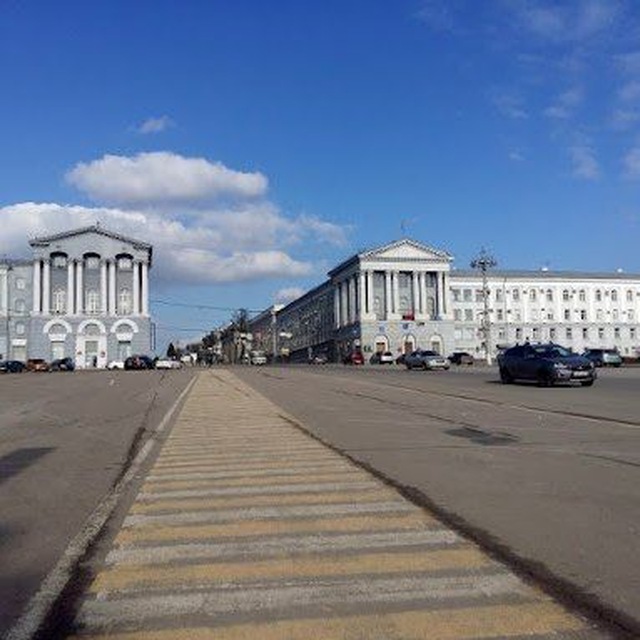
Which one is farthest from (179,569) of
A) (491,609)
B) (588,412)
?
(588,412)

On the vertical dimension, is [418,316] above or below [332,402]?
above

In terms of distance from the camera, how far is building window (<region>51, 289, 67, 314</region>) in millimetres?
120750

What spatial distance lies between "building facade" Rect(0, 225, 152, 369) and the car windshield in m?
94.8

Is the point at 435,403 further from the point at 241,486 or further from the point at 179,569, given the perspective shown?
the point at 179,569

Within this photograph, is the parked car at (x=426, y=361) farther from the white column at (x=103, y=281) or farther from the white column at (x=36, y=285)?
the white column at (x=36, y=285)

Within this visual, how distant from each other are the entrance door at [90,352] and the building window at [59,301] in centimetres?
572

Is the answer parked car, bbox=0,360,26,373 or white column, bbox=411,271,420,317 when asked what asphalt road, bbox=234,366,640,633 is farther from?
white column, bbox=411,271,420,317

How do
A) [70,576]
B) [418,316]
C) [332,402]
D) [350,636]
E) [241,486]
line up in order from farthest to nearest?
[418,316]
[332,402]
[241,486]
[70,576]
[350,636]

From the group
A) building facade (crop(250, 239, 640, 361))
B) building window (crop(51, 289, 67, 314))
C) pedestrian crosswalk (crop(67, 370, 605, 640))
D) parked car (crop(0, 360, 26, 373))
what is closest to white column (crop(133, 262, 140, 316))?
building window (crop(51, 289, 67, 314))

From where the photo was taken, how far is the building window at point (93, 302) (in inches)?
4791

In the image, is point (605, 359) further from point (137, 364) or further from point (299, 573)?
point (299, 573)

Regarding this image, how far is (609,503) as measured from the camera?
8.23 m

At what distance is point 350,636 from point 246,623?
2.09ft

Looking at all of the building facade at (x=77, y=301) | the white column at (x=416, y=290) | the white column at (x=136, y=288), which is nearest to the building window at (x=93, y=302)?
the building facade at (x=77, y=301)
